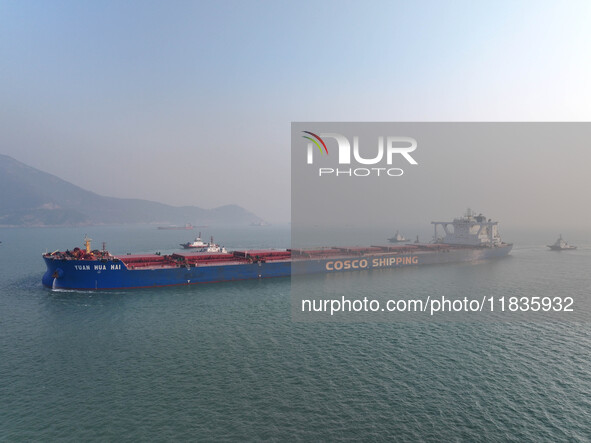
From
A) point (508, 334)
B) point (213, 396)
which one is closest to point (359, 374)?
point (213, 396)

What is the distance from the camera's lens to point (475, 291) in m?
43.8

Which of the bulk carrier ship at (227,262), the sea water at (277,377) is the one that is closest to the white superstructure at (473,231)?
the bulk carrier ship at (227,262)

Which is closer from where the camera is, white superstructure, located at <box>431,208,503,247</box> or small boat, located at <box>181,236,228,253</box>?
small boat, located at <box>181,236,228,253</box>

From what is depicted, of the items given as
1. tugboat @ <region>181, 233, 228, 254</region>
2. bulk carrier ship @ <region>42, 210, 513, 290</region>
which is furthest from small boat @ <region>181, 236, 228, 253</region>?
bulk carrier ship @ <region>42, 210, 513, 290</region>

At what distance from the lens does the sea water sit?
614 inches

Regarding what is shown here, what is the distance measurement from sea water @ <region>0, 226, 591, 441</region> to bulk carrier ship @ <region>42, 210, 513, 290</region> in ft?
27.1

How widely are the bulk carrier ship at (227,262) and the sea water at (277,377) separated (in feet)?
27.1

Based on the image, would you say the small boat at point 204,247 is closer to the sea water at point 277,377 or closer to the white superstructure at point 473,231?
the sea water at point 277,377

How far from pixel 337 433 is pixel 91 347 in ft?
66.1

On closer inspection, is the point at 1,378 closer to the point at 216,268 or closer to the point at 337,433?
the point at 337,433

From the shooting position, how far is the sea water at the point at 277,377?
15.6 m

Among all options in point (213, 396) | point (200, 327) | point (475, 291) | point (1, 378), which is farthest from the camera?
point (475, 291)

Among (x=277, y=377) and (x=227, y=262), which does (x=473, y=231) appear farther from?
(x=277, y=377)

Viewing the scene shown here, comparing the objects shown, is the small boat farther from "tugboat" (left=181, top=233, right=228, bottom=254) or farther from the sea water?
the sea water
